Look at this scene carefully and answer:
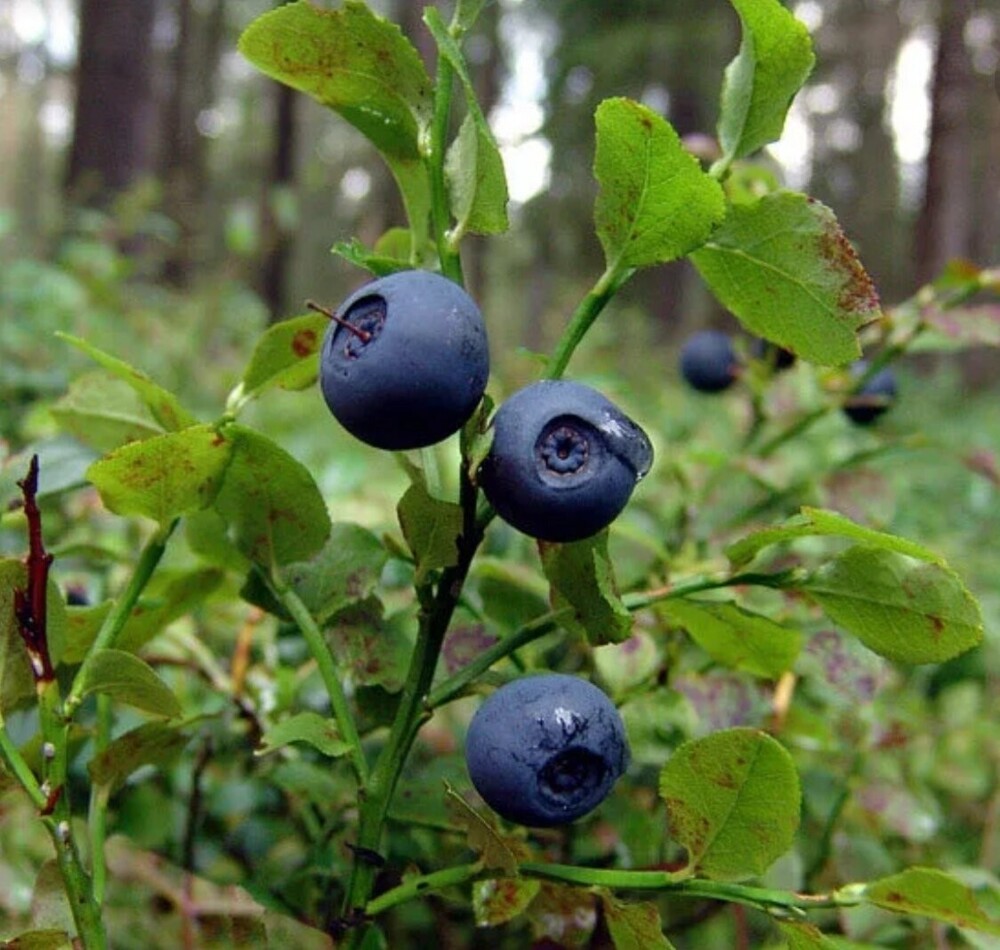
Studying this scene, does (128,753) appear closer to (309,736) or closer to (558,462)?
(309,736)

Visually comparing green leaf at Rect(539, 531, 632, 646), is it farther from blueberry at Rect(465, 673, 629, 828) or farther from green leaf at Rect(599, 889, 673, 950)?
green leaf at Rect(599, 889, 673, 950)

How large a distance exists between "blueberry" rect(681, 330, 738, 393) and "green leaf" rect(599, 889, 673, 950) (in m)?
0.93

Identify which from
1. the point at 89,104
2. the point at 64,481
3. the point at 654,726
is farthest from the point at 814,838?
the point at 89,104

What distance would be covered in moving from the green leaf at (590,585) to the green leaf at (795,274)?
17cm

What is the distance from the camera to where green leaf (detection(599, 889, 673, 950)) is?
2.17ft

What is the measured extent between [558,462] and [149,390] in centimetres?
32

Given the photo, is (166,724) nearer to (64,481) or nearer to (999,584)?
(64,481)

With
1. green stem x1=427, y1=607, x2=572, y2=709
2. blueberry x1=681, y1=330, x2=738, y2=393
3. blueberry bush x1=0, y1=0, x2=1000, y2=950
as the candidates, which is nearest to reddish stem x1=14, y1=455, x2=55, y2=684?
blueberry bush x1=0, y1=0, x2=1000, y2=950

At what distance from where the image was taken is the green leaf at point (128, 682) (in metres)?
0.67

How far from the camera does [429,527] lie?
2.20 feet

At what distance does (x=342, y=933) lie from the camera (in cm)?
72

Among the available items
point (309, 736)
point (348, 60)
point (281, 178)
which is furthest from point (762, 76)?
point (281, 178)

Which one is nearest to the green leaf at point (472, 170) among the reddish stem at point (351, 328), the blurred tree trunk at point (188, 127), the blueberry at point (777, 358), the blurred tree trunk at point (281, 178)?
the reddish stem at point (351, 328)

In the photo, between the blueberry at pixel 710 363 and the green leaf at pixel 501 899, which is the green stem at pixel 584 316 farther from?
the blueberry at pixel 710 363
